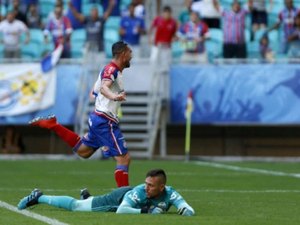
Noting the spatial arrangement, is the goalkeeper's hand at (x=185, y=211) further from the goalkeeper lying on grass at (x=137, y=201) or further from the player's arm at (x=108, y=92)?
the player's arm at (x=108, y=92)

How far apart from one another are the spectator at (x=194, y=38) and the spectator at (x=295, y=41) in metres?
2.11

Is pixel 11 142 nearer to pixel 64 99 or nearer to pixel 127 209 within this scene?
pixel 64 99

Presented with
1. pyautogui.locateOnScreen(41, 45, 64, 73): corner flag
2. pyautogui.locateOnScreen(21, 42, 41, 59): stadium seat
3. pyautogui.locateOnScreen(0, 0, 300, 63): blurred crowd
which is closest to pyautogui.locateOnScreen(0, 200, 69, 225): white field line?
pyautogui.locateOnScreen(41, 45, 64, 73): corner flag

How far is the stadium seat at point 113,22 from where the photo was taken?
1192 inches

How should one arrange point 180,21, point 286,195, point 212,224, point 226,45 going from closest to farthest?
point 212,224 < point 286,195 < point 226,45 < point 180,21

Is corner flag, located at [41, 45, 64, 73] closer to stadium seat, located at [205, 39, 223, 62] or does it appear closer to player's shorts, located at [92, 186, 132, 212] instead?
Answer: stadium seat, located at [205, 39, 223, 62]

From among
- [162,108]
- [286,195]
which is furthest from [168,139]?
[286,195]

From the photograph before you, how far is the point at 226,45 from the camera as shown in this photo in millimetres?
28641

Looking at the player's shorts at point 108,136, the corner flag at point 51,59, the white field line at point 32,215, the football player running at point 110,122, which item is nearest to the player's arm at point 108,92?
the football player running at point 110,122

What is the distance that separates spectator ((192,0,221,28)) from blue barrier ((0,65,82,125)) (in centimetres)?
350

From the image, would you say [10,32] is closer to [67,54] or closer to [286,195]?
[67,54]

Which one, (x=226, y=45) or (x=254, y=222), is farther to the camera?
(x=226, y=45)

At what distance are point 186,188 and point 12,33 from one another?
11.7 metres

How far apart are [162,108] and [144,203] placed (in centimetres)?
1627
